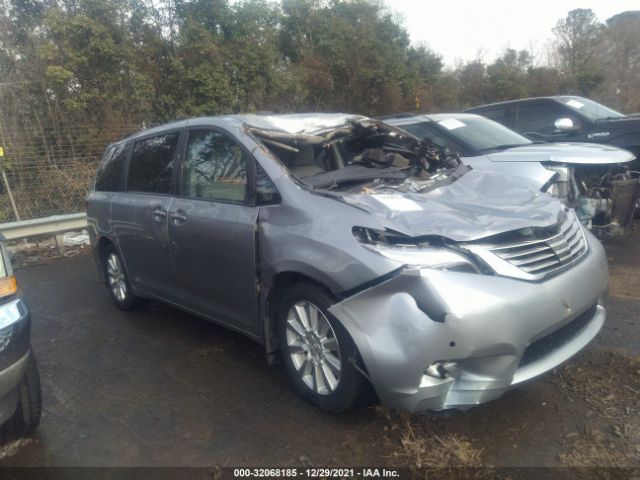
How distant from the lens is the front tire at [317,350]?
2.80 m

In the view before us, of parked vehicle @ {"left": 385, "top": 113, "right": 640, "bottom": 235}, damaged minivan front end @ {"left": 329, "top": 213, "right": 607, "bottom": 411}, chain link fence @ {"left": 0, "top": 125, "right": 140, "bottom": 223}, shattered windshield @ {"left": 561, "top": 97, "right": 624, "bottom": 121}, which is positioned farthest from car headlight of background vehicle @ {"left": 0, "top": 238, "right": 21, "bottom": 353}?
shattered windshield @ {"left": 561, "top": 97, "right": 624, "bottom": 121}

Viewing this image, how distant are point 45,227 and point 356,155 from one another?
6173 millimetres

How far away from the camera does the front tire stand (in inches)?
110

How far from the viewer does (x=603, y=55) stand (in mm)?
27906

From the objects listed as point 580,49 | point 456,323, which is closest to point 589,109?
point 456,323

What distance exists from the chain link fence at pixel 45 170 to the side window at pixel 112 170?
152 inches

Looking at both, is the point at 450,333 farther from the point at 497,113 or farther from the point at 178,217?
the point at 497,113

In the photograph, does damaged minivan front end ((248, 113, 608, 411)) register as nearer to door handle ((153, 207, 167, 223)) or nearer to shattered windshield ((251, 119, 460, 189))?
shattered windshield ((251, 119, 460, 189))

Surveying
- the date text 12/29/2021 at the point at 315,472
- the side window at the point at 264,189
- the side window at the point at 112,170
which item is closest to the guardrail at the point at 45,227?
the side window at the point at 112,170

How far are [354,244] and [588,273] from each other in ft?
4.55

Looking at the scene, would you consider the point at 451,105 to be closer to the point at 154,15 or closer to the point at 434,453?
the point at 154,15

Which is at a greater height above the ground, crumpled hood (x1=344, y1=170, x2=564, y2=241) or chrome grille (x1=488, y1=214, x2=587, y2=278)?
crumpled hood (x1=344, y1=170, x2=564, y2=241)

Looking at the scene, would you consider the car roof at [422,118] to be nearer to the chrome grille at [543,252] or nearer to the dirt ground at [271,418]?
the dirt ground at [271,418]

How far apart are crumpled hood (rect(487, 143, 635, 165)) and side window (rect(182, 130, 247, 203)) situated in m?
3.14
